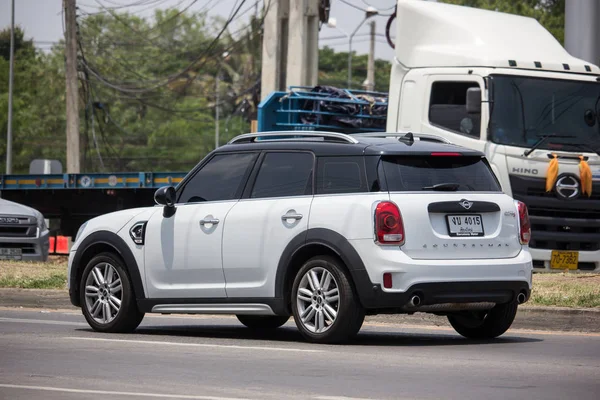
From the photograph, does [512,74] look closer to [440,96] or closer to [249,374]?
[440,96]

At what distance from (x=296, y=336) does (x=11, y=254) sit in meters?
12.2

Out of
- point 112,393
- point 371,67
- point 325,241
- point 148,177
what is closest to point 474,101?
point 325,241

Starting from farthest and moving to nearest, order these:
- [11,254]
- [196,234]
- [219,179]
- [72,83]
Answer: [72,83] → [11,254] → [219,179] → [196,234]

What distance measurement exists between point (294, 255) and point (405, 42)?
8.92 m

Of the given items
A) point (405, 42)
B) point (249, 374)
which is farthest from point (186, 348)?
point (405, 42)

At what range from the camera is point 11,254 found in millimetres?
22594

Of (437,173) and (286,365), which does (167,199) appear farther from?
(286,365)

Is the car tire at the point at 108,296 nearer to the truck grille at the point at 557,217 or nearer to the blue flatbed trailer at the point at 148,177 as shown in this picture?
the truck grille at the point at 557,217

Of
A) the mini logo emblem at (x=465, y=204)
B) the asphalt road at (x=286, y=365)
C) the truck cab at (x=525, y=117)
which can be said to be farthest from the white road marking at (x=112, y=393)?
the truck cab at (x=525, y=117)

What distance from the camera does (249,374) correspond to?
827 cm

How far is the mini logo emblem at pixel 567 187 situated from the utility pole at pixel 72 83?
23204 millimetres

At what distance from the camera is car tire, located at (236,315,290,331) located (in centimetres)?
1230

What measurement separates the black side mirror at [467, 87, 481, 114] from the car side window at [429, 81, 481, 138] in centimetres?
20

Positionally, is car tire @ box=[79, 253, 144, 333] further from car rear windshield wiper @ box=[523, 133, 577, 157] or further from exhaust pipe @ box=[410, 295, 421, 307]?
car rear windshield wiper @ box=[523, 133, 577, 157]
